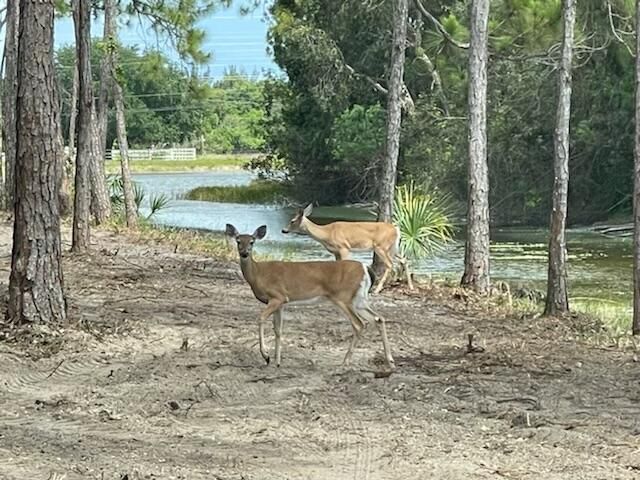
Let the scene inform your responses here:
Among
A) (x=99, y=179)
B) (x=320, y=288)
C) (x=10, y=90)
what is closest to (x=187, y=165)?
(x=10, y=90)

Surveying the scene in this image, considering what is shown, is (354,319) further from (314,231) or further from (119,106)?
(119,106)

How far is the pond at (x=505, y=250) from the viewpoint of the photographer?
20.2 metres

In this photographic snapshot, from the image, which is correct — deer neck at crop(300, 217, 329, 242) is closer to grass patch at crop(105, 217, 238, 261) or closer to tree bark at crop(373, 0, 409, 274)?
tree bark at crop(373, 0, 409, 274)

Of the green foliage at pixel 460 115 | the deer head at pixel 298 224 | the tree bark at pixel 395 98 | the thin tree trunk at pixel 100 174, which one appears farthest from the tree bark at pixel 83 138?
the green foliage at pixel 460 115

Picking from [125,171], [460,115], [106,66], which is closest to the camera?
[125,171]

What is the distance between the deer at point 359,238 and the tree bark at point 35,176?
17.3ft

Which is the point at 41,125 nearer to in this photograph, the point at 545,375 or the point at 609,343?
the point at 545,375

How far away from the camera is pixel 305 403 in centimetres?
717

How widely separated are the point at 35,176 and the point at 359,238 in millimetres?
5843

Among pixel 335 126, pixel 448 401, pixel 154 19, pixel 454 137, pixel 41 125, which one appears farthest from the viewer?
pixel 335 126

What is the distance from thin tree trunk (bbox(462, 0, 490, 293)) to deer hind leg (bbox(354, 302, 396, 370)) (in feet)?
19.5

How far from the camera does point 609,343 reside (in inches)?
421

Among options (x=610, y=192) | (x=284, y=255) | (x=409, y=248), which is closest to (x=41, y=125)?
(x=409, y=248)

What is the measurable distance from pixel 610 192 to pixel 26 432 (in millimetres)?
36162
